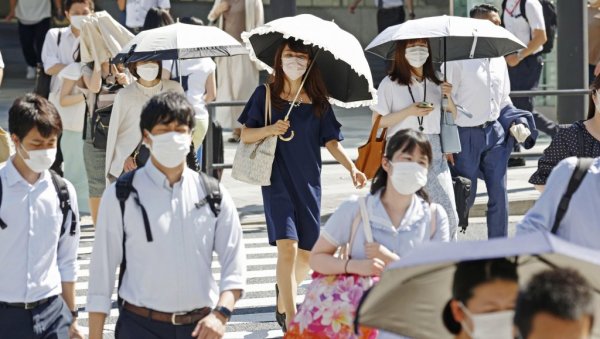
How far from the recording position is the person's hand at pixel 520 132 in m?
10.6

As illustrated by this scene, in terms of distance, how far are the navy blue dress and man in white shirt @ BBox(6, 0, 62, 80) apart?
46.8ft

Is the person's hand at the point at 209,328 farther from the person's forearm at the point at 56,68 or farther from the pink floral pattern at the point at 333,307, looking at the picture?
the person's forearm at the point at 56,68

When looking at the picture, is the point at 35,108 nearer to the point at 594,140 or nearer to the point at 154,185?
the point at 154,185

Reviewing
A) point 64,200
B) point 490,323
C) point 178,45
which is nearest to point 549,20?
point 178,45

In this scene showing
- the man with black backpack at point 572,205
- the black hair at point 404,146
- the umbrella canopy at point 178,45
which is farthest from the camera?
the umbrella canopy at point 178,45

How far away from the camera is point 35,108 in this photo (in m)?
5.95

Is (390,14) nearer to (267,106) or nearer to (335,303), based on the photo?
(267,106)

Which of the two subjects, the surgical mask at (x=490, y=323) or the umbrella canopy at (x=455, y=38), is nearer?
the surgical mask at (x=490, y=323)

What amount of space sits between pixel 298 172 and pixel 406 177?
2457mm

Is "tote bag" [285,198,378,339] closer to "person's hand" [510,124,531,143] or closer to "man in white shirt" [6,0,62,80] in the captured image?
"person's hand" [510,124,531,143]

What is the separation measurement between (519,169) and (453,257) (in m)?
11.9

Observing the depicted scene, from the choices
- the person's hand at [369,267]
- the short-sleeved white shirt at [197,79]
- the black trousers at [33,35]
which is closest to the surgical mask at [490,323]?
the person's hand at [369,267]

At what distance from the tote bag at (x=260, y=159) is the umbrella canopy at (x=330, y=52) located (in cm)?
38

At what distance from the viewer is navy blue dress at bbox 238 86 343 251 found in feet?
28.2
